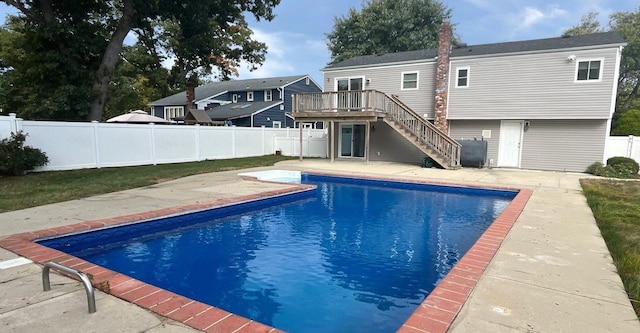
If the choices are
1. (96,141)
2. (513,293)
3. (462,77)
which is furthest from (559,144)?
(96,141)

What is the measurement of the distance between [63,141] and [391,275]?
12204 mm

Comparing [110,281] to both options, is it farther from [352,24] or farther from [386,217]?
[352,24]

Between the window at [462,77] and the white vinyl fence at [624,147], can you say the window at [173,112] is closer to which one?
the window at [462,77]

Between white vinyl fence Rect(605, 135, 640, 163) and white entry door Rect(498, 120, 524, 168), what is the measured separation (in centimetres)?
302

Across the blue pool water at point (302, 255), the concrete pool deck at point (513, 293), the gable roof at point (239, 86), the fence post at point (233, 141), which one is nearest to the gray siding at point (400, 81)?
the fence post at point (233, 141)

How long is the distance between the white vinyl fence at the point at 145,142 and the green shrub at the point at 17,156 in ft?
0.96

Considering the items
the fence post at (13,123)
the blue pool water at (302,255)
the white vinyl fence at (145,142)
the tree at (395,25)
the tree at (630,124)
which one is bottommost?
the blue pool water at (302,255)

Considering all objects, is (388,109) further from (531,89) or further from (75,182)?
(75,182)

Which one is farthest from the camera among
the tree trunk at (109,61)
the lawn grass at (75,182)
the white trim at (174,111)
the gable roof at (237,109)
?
the white trim at (174,111)

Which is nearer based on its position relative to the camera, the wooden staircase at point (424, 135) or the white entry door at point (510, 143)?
the wooden staircase at point (424, 135)

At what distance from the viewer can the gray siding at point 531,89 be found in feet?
41.5

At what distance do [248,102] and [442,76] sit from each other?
1975cm

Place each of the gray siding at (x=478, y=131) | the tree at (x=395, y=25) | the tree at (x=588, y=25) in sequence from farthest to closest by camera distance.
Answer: the tree at (x=588, y=25)
the tree at (x=395, y=25)
the gray siding at (x=478, y=131)

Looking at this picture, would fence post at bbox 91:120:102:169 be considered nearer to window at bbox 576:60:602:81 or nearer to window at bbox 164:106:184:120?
window at bbox 576:60:602:81
